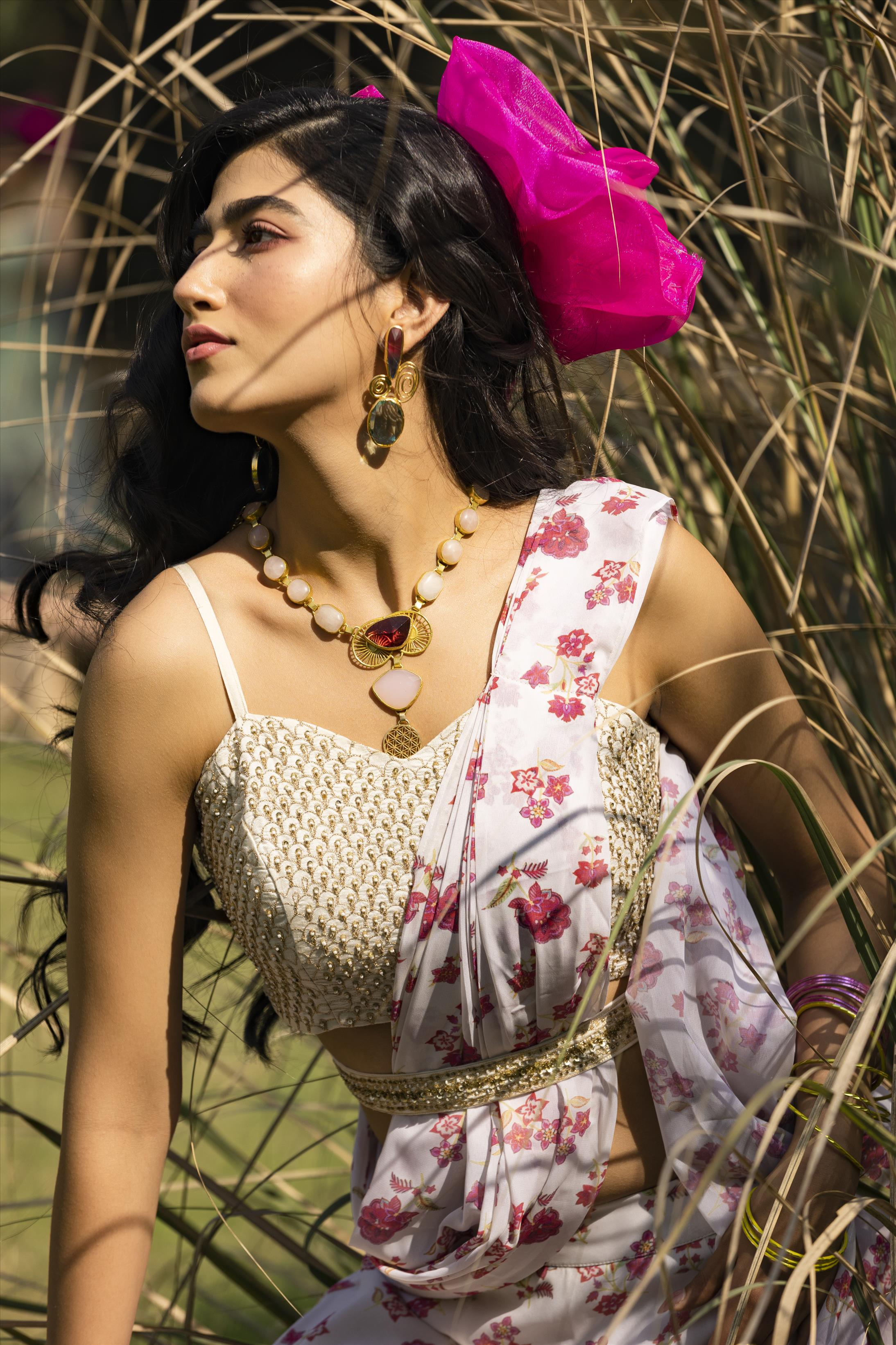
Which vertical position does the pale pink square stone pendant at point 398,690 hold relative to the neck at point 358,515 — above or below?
below

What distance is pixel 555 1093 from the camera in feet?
4.20

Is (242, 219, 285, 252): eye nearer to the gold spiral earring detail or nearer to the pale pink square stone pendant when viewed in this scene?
the gold spiral earring detail

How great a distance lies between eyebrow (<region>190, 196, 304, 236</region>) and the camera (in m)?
1.33

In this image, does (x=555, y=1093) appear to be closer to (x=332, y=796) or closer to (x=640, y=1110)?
(x=640, y=1110)

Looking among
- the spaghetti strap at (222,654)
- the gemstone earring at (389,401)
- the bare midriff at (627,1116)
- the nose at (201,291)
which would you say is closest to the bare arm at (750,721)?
the bare midriff at (627,1116)

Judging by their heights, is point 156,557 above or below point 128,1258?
above

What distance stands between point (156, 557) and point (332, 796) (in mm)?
486

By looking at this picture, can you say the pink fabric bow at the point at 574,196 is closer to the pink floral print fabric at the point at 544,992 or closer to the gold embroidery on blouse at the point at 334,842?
the pink floral print fabric at the point at 544,992

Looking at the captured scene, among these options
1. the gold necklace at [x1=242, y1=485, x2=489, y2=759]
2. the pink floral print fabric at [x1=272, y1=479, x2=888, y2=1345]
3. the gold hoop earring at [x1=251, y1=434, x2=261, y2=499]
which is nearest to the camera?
the pink floral print fabric at [x1=272, y1=479, x2=888, y2=1345]

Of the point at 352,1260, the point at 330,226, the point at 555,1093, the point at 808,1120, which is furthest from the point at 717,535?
the point at 352,1260

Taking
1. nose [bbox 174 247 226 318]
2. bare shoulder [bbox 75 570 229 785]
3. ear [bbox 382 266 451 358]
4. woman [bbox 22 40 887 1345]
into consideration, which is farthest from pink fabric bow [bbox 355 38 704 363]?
bare shoulder [bbox 75 570 229 785]

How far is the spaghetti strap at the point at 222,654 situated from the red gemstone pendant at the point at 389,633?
16cm

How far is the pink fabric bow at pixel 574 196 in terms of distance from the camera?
54.6 inches

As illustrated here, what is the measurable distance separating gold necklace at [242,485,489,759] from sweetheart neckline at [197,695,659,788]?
0.06 ft
